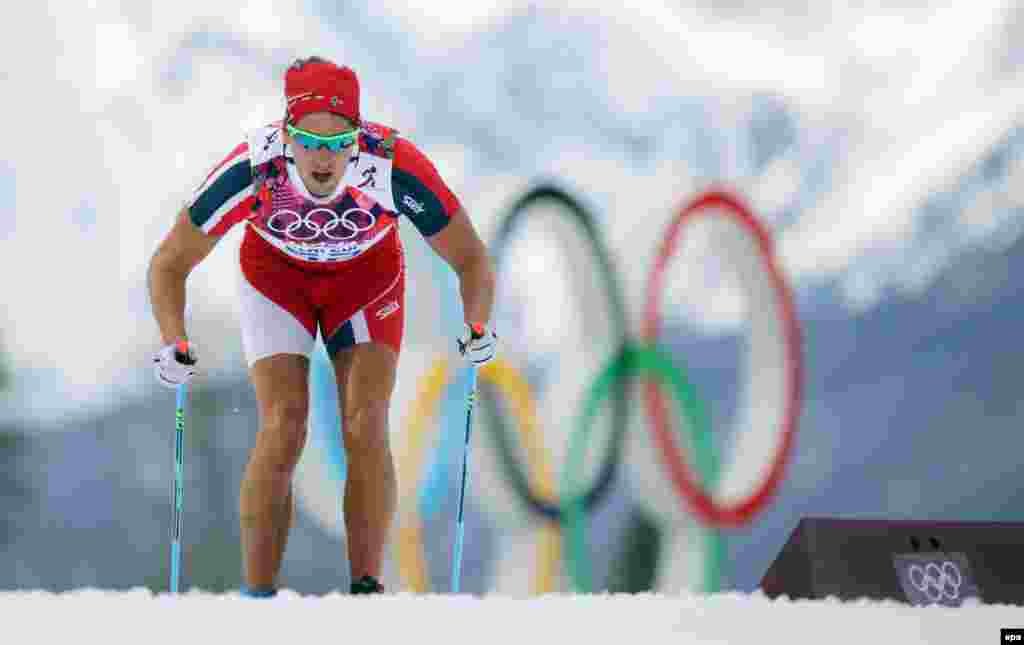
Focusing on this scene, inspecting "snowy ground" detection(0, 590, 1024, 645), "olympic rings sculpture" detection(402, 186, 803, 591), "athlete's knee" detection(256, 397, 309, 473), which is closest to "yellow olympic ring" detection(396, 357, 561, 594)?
"olympic rings sculpture" detection(402, 186, 803, 591)

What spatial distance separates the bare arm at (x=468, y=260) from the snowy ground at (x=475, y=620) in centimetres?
160

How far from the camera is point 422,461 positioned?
4727mm

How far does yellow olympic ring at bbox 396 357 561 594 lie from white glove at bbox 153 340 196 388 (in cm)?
131

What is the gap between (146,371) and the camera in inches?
180

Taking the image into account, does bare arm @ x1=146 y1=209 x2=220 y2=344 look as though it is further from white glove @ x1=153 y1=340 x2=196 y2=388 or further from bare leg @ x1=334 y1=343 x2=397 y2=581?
bare leg @ x1=334 y1=343 x2=397 y2=581

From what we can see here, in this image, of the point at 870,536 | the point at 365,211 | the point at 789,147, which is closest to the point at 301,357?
the point at 365,211

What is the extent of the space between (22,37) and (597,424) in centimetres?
250

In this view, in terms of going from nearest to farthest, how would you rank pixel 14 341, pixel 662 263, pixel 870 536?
pixel 870 536, pixel 14 341, pixel 662 263

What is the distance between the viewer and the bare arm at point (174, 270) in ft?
11.9

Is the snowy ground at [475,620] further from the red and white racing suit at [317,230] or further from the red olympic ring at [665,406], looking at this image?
the red olympic ring at [665,406]

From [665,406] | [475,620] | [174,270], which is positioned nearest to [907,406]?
[665,406]

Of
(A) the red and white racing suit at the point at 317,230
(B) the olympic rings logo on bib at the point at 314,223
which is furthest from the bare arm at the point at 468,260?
(B) the olympic rings logo on bib at the point at 314,223

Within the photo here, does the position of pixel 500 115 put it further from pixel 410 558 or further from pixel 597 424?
pixel 410 558

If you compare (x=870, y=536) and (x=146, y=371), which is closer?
(x=870, y=536)
